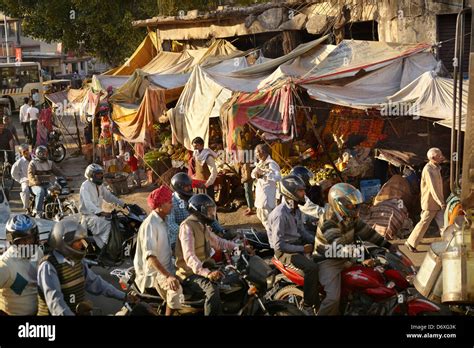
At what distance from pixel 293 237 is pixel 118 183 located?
31.5ft

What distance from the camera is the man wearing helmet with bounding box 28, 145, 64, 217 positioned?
14320 millimetres

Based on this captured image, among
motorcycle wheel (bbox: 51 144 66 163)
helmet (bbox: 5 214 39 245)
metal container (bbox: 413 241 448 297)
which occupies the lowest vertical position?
motorcycle wheel (bbox: 51 144 66 163)

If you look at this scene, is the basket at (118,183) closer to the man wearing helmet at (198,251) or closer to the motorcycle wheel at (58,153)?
the motorcycle wheel at (58,153)

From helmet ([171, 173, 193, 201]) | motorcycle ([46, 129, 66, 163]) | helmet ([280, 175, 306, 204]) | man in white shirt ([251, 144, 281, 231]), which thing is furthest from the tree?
helmet ([280, 175, 306, 204])

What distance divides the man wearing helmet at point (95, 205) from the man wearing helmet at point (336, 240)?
14.7ft

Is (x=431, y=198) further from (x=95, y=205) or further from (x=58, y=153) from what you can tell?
(x=58, y=153)

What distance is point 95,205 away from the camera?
11.9m

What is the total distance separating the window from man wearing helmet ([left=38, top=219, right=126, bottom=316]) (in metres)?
30.1

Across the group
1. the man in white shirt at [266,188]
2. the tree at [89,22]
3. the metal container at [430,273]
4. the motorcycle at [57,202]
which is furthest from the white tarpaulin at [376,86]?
the tree at [89,22]

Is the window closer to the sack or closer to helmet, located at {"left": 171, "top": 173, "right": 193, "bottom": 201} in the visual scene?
the sack

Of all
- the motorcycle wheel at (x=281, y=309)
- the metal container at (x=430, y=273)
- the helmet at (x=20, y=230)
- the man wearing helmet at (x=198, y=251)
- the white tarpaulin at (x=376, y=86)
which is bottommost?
the motorcycle wheel at (x=281, y=309)

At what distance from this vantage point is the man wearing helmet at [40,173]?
564 inches

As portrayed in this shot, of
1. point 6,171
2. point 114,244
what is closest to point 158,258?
point 114,244

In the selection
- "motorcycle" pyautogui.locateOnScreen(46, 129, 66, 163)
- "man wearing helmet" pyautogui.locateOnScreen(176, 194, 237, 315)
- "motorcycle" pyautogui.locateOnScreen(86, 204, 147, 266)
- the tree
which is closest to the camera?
"man wearing helmet" pyautogui.locateOnScreen(176, 194, 237, 315)
